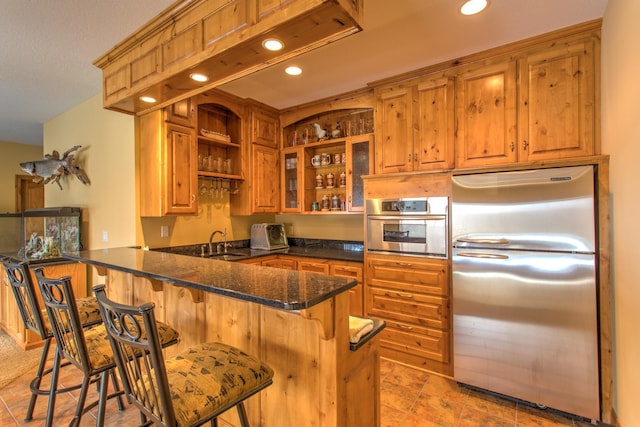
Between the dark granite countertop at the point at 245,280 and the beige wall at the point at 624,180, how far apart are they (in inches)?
62.6

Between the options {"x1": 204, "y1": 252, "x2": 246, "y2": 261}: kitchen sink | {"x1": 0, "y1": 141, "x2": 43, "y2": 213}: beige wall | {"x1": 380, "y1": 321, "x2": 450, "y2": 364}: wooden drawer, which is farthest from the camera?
{"x1": 0, "y1": 141, "x2": 43, "y2": 213}: beige wall

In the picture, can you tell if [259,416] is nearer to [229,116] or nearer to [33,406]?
[33,406]

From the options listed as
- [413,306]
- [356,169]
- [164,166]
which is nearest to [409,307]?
[413,306]

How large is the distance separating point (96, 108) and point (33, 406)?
9.62 feet

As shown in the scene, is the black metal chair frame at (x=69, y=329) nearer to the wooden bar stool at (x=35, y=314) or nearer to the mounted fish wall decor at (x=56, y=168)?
the wooden bar stool at (x=35, y=314)

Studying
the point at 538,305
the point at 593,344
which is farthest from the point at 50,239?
the point at 593,344

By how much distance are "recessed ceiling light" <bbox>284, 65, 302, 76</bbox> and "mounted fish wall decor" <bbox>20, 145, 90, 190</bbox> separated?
2711 millimetres

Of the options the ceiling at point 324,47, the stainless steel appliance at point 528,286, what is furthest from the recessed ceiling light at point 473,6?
the stainless steel appliance at point 528,286

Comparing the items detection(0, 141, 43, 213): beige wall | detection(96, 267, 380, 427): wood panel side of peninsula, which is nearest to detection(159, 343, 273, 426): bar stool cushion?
detection(96, 267, 380, 427): wood panel side of peninsula

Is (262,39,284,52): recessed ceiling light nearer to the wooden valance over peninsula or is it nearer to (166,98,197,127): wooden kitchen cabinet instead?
the wooden valance over peninsula

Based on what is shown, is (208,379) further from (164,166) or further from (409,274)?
(164,166)

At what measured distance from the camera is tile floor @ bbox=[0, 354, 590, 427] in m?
2.03

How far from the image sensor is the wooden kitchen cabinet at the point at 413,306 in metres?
2.59

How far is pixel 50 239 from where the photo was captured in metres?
3.36
